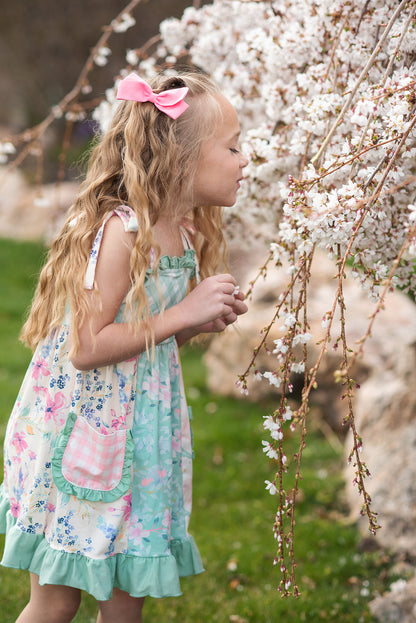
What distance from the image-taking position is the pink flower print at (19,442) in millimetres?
1778

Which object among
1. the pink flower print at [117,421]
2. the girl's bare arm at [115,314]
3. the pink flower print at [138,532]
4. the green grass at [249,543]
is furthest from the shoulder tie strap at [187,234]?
the green grass at [249,543]

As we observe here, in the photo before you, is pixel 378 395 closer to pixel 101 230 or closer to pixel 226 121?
pixel 226 121

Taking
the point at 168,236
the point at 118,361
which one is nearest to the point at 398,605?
the point at 118,361

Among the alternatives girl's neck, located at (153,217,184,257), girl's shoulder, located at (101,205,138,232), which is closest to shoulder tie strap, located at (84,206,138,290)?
girl's shoulder, located at (101,205,138,232)

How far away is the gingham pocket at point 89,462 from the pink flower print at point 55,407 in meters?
0.05

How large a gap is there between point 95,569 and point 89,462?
257 millimetres

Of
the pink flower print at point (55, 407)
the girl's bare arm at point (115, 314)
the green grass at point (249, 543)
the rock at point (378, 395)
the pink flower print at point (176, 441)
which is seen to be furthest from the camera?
the rock at point (378, 395)

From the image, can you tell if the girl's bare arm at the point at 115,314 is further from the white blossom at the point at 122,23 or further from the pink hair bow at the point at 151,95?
the white blossom at the point at 122,23

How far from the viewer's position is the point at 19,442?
1787 mm

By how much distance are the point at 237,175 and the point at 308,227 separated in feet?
1.45

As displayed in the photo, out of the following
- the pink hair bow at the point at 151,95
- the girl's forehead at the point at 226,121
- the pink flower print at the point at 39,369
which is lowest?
the pink flower print at the point at 39,369

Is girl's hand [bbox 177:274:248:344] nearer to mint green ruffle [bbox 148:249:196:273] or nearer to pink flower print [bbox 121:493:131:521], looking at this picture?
mint green ruffle [bbox 148:249:196:273]

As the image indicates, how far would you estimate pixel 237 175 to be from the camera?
70.7 inches

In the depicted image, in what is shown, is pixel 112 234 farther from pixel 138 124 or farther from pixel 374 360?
pixel 374 360
